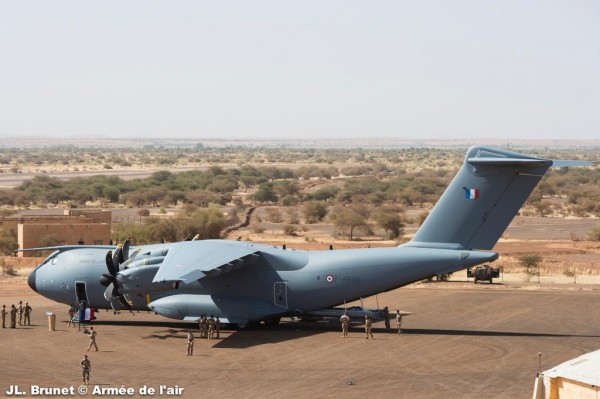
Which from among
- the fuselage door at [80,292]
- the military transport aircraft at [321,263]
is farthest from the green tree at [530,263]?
the fuselage door at [80,292]

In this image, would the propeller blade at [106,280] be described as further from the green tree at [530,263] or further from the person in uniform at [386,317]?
the green tree at [530,263]

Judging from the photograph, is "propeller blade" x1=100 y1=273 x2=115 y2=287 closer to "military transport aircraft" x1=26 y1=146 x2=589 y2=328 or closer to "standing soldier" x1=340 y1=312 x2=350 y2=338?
"military transport aircraft" x1=26 y1=146 x2=589 y2=328

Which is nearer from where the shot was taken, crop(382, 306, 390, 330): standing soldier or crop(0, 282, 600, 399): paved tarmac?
crop(0, 282, 600, 399): paved tarmac

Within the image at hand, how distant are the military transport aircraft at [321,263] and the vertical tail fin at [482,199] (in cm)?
3

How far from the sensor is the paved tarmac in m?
26.8

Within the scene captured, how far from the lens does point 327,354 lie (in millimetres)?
31281

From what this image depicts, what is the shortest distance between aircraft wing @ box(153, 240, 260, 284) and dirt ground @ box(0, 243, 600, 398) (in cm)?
249

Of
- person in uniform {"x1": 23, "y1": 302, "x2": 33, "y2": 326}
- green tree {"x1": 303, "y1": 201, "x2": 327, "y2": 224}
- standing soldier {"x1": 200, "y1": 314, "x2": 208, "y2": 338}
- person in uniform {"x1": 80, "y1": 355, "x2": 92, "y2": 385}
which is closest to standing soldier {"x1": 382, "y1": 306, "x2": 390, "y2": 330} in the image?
standing soldier {"x1": 200, "y1": 314, "x2": 208, "y2": 338}

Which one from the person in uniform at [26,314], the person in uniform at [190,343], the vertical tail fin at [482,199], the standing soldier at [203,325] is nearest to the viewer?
the person in uniform at [190,343]

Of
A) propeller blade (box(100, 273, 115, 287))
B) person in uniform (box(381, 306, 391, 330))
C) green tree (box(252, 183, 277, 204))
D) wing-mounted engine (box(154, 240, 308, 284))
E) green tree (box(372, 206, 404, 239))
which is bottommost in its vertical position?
green tree (box(252, 183, 277, 204))

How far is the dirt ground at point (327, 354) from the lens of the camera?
88.1 ft

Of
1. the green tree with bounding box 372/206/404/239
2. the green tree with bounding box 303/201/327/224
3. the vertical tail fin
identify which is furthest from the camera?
the green tree with bounding box 303/201/327/224

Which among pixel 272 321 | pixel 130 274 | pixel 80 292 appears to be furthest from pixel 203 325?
pixel 80 292

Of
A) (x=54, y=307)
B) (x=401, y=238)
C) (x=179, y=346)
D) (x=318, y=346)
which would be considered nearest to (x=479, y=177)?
(x=318, y=346)
